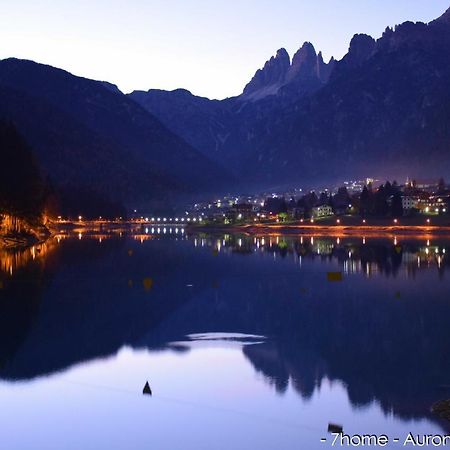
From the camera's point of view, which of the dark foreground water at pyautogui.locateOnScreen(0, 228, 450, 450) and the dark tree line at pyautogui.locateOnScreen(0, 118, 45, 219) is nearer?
the dark foreground water at pyautogui.locateOnScreen(0, 228, 450, 450)

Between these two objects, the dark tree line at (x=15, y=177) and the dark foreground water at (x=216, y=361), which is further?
the dark tree line at (x=15, y=177)

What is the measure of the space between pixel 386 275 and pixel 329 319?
114 feet

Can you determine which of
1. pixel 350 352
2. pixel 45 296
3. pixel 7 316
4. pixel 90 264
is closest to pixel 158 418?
pixel 350 352

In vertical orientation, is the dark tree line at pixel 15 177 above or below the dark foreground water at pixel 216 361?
above

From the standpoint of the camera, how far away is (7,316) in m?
52.0

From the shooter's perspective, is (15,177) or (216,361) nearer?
(216,361)

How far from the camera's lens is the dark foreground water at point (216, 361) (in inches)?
1098

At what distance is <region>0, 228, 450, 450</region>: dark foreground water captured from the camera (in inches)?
1098

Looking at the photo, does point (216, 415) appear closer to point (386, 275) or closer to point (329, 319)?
point (329, 319)

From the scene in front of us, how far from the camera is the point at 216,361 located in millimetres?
39094

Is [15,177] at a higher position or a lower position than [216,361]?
higher

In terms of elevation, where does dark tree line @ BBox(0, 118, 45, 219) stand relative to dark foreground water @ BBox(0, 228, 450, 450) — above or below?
above

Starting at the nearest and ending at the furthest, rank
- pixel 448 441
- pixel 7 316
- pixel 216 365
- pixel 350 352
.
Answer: pixel 448 441, pixel 216 365, pixel 350 352, pixel 7 316

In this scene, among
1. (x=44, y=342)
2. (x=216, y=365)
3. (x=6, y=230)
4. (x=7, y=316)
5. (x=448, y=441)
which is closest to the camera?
(x=448, y=441)
